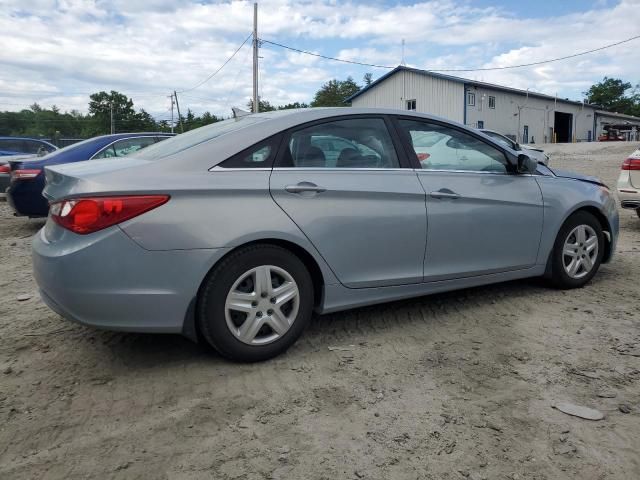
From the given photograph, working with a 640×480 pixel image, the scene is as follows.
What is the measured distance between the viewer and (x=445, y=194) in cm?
379

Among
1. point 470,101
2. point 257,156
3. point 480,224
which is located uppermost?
point 470,101

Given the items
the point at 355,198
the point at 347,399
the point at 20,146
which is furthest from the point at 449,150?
the point at 20,146

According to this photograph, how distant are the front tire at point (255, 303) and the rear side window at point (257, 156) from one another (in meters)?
0.49

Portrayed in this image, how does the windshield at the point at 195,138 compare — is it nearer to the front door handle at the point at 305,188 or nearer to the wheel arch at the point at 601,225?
the front door handle at the point at 305,188

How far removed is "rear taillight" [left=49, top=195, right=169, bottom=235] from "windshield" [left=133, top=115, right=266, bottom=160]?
471mm

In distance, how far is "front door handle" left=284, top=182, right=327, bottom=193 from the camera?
3197mm

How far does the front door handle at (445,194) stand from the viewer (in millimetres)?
3743

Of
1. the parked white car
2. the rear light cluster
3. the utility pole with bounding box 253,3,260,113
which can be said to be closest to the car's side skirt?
the parked white car

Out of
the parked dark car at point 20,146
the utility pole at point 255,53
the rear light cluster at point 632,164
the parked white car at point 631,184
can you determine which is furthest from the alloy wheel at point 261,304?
the utility pole at point 255,53

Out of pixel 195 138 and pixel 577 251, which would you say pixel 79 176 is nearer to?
pixel 195 138

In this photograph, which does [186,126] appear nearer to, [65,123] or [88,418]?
[65,123]

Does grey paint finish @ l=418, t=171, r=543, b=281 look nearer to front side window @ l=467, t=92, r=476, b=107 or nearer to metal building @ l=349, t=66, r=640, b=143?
metal building @ l=349, t=66, r=640, b=143

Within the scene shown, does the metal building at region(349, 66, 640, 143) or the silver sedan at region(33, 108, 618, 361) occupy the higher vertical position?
the metal building at region(349, 66, 640, 143)

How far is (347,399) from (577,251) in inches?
111
